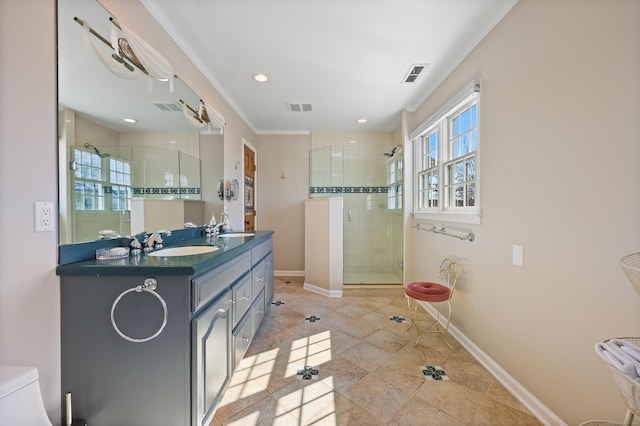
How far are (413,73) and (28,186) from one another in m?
2.84

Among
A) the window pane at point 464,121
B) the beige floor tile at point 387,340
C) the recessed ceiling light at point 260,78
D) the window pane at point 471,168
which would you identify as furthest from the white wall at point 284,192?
the window pane at point 471,168

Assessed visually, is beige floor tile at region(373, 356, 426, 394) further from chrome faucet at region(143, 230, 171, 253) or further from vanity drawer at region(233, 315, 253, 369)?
chrome faucet at region(143, 230, 171, 253)

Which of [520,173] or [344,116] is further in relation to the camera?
[344,116]

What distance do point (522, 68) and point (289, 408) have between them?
248 cm

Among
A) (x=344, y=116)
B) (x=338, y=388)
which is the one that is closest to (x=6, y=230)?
(x=338, y=388)

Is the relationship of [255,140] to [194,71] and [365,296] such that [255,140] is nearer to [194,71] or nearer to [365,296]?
[194,71]

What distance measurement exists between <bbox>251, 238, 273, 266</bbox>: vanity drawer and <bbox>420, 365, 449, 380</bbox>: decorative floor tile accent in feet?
5.02

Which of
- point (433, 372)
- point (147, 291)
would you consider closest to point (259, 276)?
point (147, 291)

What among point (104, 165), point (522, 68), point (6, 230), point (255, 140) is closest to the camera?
point (6, 230)

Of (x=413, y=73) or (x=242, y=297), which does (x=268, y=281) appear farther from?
(x=413, y=73)

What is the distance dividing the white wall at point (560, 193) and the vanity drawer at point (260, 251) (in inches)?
71.6

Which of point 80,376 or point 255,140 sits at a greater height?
point 255,140

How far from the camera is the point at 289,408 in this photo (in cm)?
141

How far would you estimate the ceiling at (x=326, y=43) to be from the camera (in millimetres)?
1622
